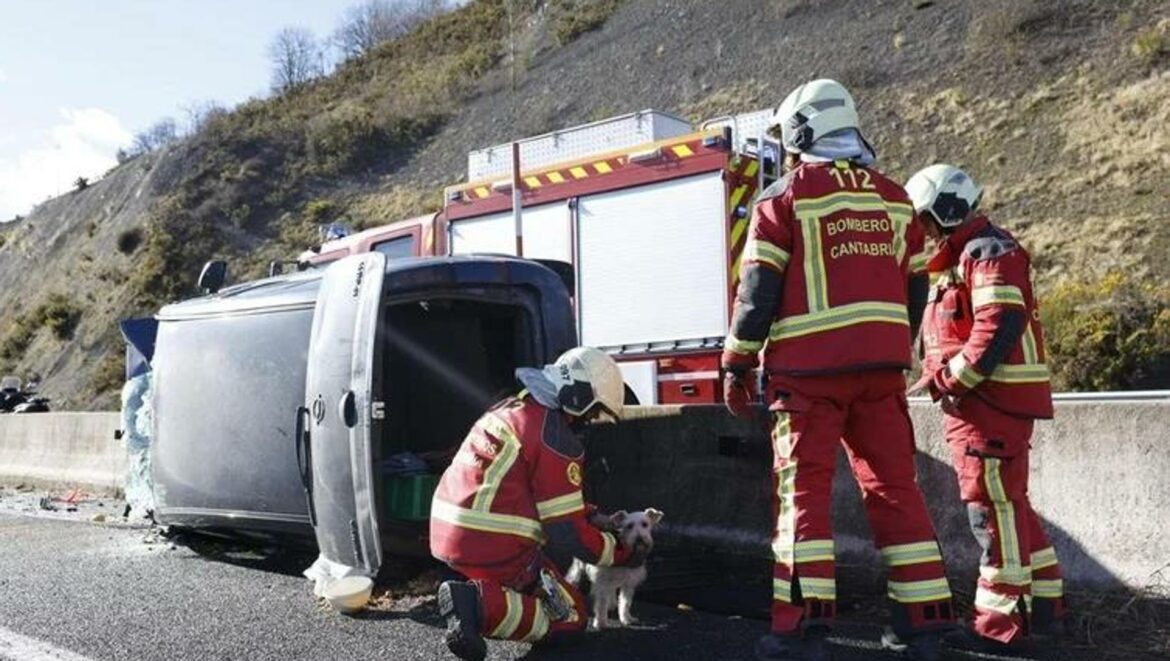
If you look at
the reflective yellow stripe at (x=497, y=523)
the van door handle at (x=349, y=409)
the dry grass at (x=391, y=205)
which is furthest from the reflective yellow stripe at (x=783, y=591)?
the dry grass at (x=391, y=205)

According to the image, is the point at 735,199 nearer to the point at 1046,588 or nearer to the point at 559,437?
the point at 559,437

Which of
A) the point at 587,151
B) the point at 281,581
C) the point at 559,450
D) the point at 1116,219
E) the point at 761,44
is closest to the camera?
the point at 559,450

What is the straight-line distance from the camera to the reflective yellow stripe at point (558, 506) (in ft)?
15.0

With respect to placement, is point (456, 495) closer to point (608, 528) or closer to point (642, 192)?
point (608, 528)

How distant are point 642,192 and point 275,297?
4.17m

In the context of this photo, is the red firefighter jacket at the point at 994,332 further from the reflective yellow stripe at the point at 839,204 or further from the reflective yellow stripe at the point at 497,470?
the reflective yellow stripe at the point at 497,470

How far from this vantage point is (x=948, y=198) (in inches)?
189

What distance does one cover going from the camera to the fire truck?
9.27 metres

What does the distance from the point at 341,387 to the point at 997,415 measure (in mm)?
2769

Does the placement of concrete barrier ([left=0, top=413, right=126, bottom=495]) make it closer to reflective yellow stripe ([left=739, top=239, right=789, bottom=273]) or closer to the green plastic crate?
the green plastic crate

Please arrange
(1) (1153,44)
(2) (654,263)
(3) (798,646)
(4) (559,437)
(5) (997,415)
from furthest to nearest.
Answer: (1) (1153,44), (2) (654,263), (4) (559,437), (5) (997,415), (3) (798,646)

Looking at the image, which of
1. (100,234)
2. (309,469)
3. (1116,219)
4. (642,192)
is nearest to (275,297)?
(309,469)

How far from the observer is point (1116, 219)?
20.2 meters

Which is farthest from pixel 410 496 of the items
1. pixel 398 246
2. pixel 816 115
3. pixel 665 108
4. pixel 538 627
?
pixel 665 108
